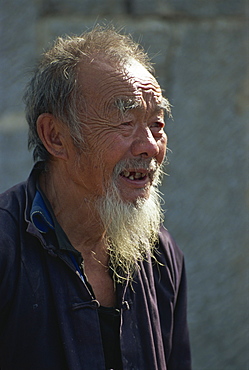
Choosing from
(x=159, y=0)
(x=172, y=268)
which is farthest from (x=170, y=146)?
(x=172, y=268)

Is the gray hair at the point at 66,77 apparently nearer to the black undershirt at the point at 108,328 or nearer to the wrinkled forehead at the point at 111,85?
the wrinkled forehead at the point at 111,85

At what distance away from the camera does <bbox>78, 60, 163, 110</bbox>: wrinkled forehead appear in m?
2.47

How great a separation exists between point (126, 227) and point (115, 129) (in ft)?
1.35

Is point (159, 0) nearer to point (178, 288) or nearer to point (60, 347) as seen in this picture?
point (178, 288)

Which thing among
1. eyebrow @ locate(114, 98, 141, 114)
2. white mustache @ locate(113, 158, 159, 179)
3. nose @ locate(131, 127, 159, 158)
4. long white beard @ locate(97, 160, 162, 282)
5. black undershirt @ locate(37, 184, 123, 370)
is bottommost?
black undershirt @ locate(37, 184, 123, 370)

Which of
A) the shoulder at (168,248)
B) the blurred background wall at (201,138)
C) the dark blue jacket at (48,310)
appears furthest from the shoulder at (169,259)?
the blurred background wall at (201,138)

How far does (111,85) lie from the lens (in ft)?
8.11

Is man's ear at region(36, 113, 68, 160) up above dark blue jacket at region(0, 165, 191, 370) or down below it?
above

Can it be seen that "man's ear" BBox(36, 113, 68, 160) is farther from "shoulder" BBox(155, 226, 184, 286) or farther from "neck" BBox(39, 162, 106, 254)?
"shoulder" BBox(155, 226, 184, 286)

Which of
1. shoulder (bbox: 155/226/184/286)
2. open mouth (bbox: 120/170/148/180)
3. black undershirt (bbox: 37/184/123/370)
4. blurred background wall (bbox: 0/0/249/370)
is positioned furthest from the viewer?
blurred background wall (bbox: 0/0/249/370)

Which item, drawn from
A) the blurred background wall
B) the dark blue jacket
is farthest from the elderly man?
the blurred background wall

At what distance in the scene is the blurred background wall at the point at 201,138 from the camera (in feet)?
11.8

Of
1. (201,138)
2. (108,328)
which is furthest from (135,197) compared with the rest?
(201,138)

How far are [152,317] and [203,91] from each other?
1.69m
